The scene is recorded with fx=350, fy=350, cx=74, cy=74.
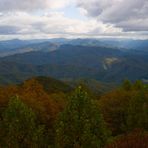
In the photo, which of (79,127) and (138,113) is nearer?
(79,127)

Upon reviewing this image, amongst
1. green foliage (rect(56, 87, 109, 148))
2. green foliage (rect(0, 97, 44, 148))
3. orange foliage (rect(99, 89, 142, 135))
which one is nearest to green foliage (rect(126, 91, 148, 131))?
orange foliage (rect(99, 89, 142, 135))

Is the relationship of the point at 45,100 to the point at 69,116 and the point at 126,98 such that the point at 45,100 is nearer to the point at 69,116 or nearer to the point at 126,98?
the point at 126,98

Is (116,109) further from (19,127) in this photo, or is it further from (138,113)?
(19,127)

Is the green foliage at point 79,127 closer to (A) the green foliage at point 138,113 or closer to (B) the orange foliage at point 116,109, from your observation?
(A) the green foliage at point 138,113

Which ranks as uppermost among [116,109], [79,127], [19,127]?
[79,127]

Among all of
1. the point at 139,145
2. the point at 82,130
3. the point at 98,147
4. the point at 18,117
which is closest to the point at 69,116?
the point at 82,130

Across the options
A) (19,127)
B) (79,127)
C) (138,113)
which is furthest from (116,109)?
(79,127)

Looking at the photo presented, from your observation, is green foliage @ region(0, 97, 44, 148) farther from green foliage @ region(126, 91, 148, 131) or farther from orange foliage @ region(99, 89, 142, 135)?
orange foliage @ region(99, 89, 142, 135)

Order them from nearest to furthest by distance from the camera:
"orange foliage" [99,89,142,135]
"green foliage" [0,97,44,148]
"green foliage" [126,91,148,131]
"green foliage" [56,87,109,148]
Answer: "green foliage" [56,87,109,148] < "green foliage" [0,97,44,148] < "green foliage" [126,91,148,131] < "orange foliage" [99,89,142,135]
